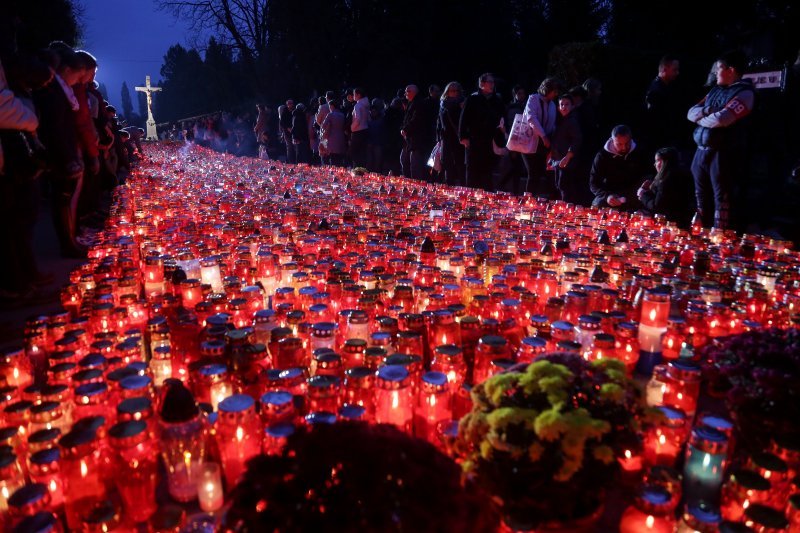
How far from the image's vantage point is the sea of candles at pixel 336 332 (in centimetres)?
164

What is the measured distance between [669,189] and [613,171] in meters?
0.73

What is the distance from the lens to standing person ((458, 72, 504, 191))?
852cm

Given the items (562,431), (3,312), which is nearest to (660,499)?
(562,431)

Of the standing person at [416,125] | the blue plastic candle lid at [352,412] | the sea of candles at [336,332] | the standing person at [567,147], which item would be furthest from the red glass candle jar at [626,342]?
the standing person at [416,125]

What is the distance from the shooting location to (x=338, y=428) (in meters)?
1.20

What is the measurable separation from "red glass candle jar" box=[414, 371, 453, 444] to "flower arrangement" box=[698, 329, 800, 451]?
950 mm

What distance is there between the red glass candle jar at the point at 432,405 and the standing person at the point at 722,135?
4.93 m

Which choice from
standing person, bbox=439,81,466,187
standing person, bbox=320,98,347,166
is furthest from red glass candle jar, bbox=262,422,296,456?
standing person, bbox=320,98,347,166

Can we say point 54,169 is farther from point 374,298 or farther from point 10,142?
point 374,298

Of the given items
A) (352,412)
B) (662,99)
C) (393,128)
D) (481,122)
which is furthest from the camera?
(393,128)

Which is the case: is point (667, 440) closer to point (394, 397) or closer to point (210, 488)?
point (394, 397)

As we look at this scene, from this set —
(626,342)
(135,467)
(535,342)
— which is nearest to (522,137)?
(626,342)

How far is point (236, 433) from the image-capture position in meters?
1.68

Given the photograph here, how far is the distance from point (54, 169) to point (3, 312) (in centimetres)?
152
